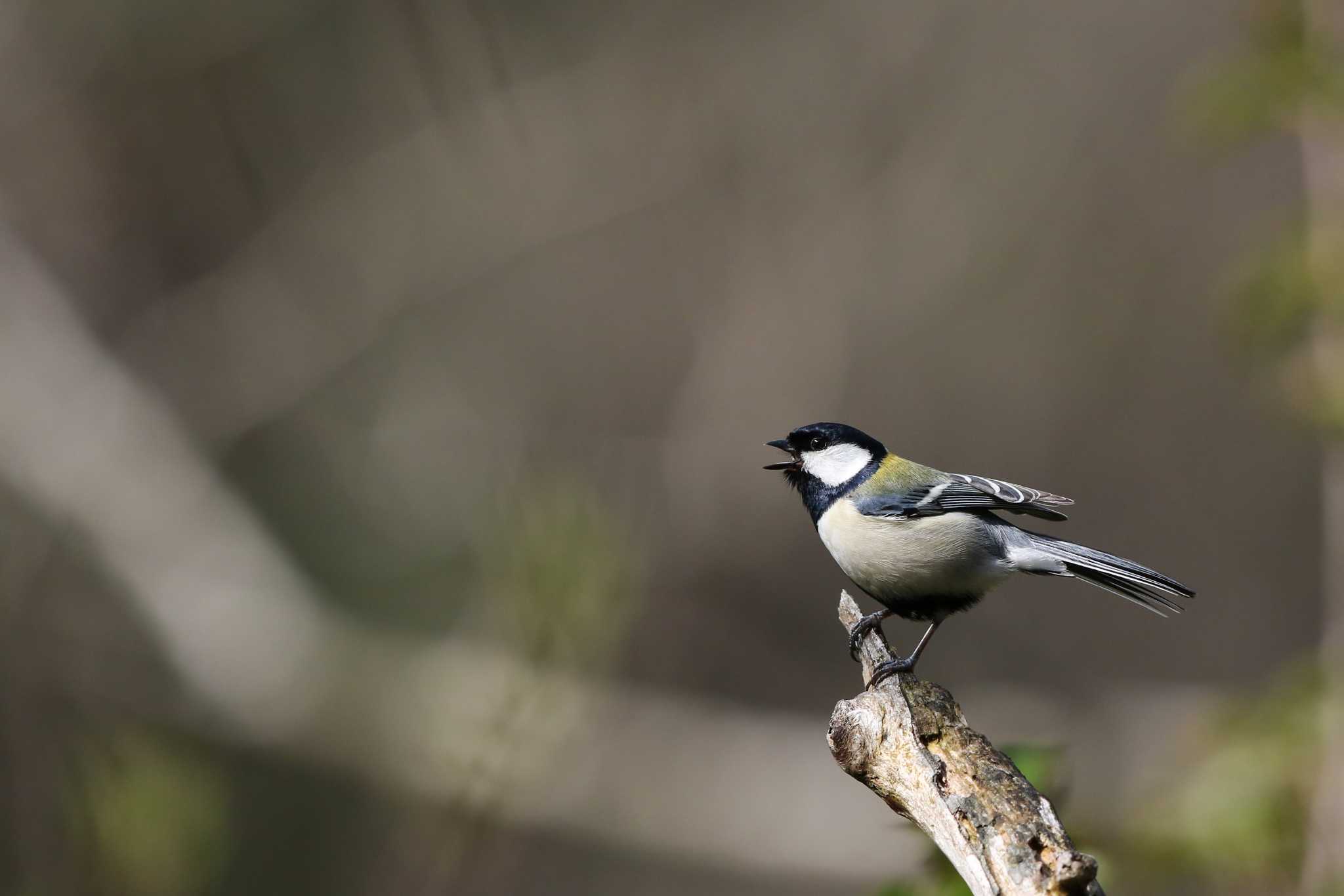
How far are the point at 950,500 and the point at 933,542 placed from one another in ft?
0.38

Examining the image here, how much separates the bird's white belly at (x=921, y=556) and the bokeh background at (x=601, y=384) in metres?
2.27

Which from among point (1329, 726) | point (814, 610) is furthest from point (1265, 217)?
point (1329, 726)

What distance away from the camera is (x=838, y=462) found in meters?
2.29

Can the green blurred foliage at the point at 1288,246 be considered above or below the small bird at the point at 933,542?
above

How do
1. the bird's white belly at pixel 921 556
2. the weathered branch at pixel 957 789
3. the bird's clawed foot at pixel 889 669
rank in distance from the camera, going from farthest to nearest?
the bird's white belly at pixel 921 556, the bird's clawed foot at pixel 889 669, the weathered branch at pixel 957 789

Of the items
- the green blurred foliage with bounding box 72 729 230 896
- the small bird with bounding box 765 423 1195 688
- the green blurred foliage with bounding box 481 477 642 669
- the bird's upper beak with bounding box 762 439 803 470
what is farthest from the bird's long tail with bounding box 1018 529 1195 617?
the green blurred foliage with bounding box 72 729 230 896

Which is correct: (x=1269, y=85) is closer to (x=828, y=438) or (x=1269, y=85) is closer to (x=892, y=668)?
(x=828, y=438)

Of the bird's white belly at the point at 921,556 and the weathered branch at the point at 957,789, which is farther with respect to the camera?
the bird's white belly at the point at 921,556

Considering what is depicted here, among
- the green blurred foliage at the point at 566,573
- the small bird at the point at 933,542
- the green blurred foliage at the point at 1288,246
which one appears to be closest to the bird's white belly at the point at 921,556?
the small bird at the point at 933,542

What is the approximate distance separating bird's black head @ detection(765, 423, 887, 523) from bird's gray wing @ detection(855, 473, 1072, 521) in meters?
0.09

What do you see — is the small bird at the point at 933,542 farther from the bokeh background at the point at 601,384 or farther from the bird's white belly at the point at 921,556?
the bokeh background at the point at 601,384

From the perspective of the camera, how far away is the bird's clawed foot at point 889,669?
5.21ft

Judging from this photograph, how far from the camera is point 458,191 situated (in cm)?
629

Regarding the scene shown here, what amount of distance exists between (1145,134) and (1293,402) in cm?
347
